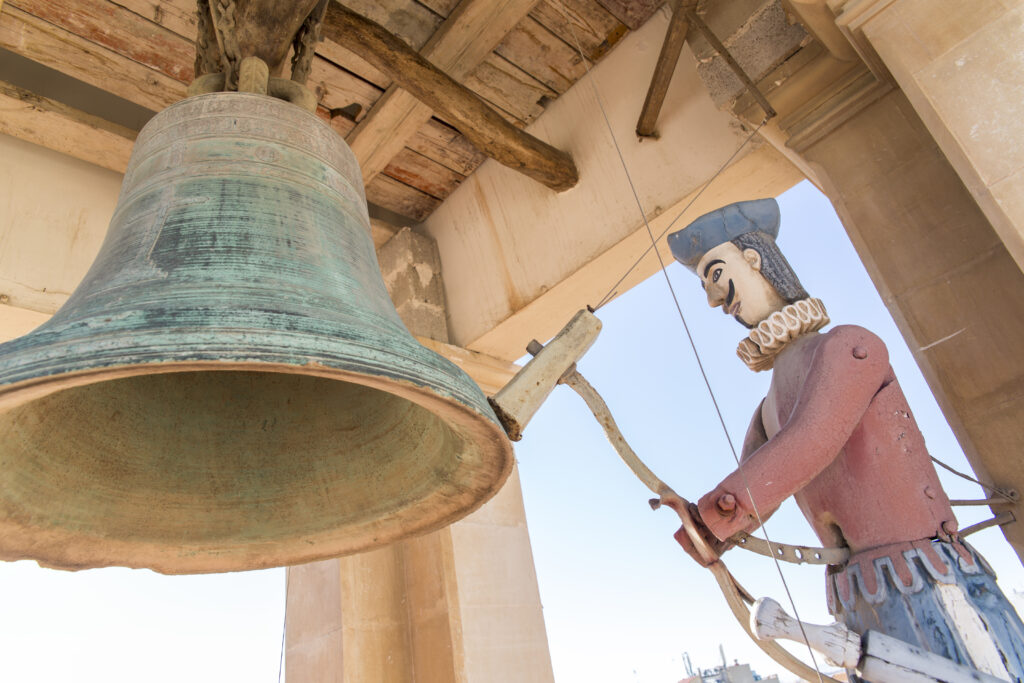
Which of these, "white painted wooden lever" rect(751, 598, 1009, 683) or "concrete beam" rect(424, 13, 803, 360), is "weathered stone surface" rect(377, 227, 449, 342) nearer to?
"concrete beam" rect(424, 13, 803, 360)

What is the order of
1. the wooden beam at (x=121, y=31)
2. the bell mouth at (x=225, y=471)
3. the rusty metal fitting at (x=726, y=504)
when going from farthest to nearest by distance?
the wooden beam at (x=121, y=31) → the rusty metal fitting at (x=726, y=504) → the bell mouth at (x=225, y=471)

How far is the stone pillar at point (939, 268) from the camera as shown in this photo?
148cm

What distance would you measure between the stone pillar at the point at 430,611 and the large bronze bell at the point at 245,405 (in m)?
1.46

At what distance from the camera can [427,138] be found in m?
3.24

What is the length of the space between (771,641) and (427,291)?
7.69ft

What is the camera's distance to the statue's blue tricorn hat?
1.78 metres

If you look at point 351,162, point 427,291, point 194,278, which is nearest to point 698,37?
point 351,162

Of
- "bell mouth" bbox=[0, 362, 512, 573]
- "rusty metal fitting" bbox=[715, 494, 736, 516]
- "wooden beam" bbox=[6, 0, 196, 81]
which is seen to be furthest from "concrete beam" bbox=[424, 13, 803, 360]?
"bell mouth" bbox=[0, 362, 512, 573]

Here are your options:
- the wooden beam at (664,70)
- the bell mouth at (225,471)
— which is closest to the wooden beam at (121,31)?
the wooden beam at (664,70)

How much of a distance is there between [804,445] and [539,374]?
514mm

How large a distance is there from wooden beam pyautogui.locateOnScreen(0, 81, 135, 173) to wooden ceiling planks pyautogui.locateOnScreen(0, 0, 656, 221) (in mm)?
148

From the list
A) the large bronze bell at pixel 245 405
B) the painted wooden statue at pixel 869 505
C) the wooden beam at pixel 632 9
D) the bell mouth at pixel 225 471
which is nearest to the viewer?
the large bronze bell at pixel 245 405

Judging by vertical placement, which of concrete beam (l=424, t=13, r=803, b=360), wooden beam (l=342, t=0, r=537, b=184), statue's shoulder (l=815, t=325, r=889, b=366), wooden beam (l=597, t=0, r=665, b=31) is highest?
wooden beam (l=597, t=0, r=665, b=31)

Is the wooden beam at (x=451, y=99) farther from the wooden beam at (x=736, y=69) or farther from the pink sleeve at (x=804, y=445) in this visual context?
the pink sleeve at (x=804, y=445)
